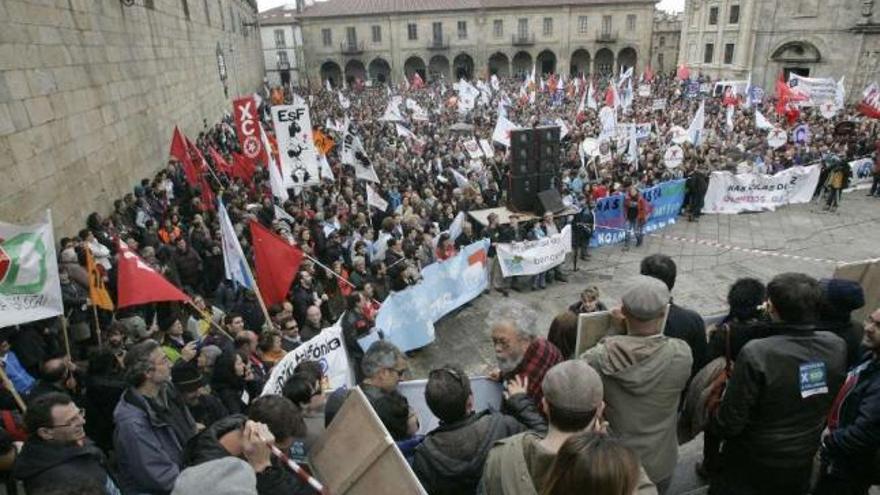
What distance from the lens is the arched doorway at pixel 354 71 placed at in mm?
56772

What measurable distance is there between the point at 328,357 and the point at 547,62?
5837cm

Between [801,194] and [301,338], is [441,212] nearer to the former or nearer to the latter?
[301,338]

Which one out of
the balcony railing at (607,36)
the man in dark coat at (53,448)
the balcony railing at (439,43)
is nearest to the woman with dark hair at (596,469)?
the man in dark coat at (53,448)

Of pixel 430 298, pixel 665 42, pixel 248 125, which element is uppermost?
pixel 665 42

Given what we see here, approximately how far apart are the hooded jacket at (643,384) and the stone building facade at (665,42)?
200 feet

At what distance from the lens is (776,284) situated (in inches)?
102

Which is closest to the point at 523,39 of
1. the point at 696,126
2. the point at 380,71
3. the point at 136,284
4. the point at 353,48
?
the point at 380,71

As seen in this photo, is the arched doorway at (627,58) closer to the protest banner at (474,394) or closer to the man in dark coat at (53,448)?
the protest banner at (474,394)

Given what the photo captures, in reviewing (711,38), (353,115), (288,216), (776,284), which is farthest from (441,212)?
(711,38)

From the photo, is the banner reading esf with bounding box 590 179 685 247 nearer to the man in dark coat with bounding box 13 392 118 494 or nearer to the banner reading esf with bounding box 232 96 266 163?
the banner reading esf with bounding box 232 96 266 163

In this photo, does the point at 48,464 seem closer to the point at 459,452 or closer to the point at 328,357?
the point at 459,452

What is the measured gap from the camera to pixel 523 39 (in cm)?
5438

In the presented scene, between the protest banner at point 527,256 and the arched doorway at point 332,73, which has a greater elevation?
the arched doorway at point 332,73

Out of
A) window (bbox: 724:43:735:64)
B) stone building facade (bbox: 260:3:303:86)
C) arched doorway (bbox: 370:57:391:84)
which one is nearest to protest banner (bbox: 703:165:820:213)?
window (bbox: 724:43:735:64)
